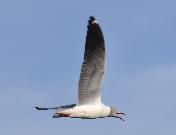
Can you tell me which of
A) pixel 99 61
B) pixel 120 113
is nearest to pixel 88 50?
pixel 99 61

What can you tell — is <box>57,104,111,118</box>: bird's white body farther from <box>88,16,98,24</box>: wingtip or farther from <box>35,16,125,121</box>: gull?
<box>88,16,98,24</box>: wingtip

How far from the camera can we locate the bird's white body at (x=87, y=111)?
72250mm

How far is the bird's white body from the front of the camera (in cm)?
7225

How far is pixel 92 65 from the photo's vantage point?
7112 cm

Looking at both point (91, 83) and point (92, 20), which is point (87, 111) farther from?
point (92, 20)

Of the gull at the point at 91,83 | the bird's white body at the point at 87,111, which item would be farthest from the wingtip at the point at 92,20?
the bird's white body at the point at 87,111

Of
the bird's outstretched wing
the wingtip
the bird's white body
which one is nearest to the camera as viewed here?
the wingtip

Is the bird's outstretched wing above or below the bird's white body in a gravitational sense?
above

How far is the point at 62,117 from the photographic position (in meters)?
71.9

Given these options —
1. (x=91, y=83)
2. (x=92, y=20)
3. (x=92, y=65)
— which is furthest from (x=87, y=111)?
(x=92, y=20)

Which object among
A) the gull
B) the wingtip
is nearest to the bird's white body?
the gull

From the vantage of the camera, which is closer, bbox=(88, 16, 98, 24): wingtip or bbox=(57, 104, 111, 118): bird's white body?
bbox=(88, 16, 98, 24): wingtip

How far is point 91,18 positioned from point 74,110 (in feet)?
14.9

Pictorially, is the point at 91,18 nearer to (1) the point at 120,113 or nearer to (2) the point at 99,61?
(2) the point at 99,61
